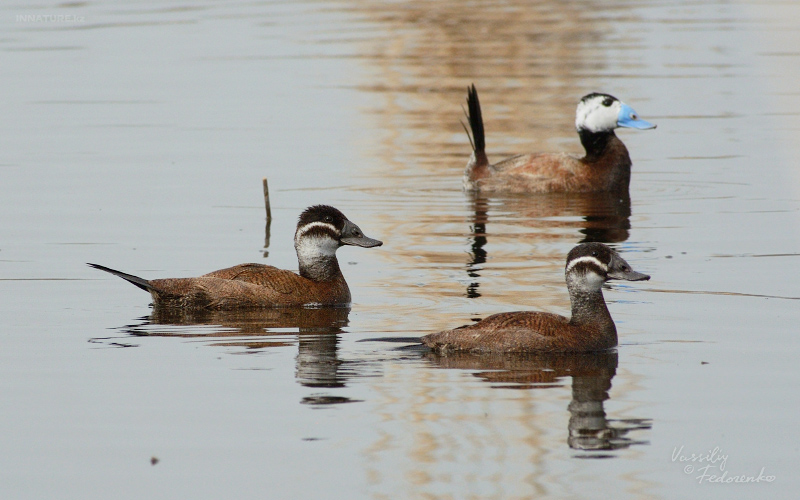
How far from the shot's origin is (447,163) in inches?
709

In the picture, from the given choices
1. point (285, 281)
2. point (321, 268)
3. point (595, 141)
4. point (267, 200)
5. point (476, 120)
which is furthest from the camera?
point (595, 141)

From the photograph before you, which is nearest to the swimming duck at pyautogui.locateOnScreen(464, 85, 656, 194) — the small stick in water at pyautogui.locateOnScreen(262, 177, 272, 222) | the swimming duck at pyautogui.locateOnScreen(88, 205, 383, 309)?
the small stick in water at pyautogui.locateOnScreen(262, 177, 272, 222)

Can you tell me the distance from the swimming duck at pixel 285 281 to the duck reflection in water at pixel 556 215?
1.32 metres

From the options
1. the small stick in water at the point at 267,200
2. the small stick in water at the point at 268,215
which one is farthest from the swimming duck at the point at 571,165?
the small stick in water at the point at 267,200

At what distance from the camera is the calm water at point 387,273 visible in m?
6.96

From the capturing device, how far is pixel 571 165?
16359mm

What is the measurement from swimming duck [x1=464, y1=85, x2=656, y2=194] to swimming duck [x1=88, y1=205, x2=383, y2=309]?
550 cm

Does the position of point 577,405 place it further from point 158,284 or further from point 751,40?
point 751,40

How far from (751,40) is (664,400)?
2185 cm

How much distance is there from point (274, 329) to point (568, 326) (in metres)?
2.10

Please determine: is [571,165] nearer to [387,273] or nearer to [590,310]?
[387,273]

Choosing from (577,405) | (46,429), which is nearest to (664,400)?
(577,405)

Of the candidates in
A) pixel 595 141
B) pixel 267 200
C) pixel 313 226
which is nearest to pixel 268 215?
pixel 267 200

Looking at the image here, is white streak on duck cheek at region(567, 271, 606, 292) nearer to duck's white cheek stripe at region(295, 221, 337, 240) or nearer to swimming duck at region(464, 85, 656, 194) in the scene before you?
duck's white cheek stripe at region(295, 221, 337, 240)
